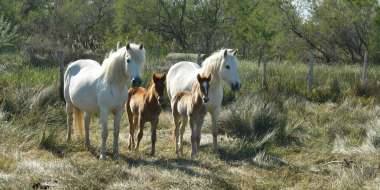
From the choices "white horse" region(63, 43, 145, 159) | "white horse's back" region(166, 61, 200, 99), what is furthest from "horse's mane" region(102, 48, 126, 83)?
"white horse's back" region(166, 61, 200, 99)

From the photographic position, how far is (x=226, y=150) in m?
9.08

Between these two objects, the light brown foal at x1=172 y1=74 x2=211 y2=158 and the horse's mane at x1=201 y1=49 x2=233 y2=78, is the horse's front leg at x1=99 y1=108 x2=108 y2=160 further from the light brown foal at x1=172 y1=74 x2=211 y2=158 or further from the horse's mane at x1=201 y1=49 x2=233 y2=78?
the horse's mane at x1=201 y1=49 x2=233 y2=78

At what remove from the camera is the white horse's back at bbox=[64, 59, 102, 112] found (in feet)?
26.8

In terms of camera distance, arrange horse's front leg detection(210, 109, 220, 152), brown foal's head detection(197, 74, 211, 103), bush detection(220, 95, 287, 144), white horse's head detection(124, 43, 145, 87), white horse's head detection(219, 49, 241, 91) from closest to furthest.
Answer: white horse's head detection(124, 43, 145, 87), brown foal's head detection(197, 74, 211, 103), white horse's head detection(219, 49, 241, 91), horse's front leg detection(210, 109, 220, 152), bush detection(220, 95, 287, 144)

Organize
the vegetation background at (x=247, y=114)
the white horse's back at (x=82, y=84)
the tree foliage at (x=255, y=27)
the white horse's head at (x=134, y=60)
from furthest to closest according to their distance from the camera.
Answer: the tree foliage at (x=255, y=27) < the white horse's back at (x=82, y=84) < the white horse's head at (x=134, y=60) < the vegetation background at (x=247, y=114)

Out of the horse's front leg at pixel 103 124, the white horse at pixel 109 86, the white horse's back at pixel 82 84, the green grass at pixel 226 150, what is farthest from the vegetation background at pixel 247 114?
the white horse's back at pixel 82 84

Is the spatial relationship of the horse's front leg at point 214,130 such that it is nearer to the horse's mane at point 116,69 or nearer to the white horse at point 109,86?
the white horse at point 109,86

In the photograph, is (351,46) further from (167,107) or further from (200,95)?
(200,95)

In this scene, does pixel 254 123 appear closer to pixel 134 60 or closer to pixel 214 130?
pixel 214 130

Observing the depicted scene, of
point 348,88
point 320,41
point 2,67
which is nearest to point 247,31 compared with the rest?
point 320,41

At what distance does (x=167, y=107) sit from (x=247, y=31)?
12352 mm

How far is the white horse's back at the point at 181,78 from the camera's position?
9.79 m

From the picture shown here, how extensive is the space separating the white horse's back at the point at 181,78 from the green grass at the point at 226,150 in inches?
35.8

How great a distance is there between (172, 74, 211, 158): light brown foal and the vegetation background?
0.30 meters
